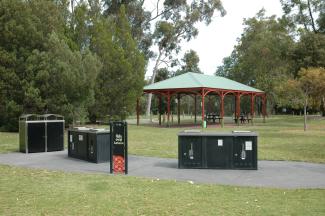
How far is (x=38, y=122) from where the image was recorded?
1558 centimetres

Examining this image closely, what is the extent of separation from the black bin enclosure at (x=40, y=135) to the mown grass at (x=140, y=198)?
5857 millimetres

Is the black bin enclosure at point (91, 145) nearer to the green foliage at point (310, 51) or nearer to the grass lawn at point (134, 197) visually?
the grass lawn at point (134, 197)

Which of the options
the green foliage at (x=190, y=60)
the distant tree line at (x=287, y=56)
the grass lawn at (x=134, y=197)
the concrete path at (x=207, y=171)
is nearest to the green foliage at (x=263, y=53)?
the distant tree line at (x=287, y=56)

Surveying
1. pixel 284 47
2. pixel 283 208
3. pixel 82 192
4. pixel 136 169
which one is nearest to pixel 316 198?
pixel 283 208

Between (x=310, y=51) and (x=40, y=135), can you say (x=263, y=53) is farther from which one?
(x=40, y=135)

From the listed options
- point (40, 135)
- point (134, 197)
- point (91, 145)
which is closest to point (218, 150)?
point (91, 145)

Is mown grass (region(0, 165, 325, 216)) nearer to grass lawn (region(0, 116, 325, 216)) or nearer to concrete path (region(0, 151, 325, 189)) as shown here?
grass lawn (region(0, 116, 325, 216))

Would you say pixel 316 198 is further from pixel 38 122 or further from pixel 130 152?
pixel 38 122

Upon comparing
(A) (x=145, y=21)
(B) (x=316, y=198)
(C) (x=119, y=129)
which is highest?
(A) (x=145, y=21)

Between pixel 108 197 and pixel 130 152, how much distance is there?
302 inches

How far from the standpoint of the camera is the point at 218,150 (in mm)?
11562

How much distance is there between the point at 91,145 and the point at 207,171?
13.3 feet

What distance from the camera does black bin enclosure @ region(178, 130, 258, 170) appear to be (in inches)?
451

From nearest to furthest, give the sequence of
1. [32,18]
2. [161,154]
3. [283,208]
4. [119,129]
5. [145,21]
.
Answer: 1. [283,208]
2. [119,129]
3. [161,154]
4. [32,18]
5. [145,21]
